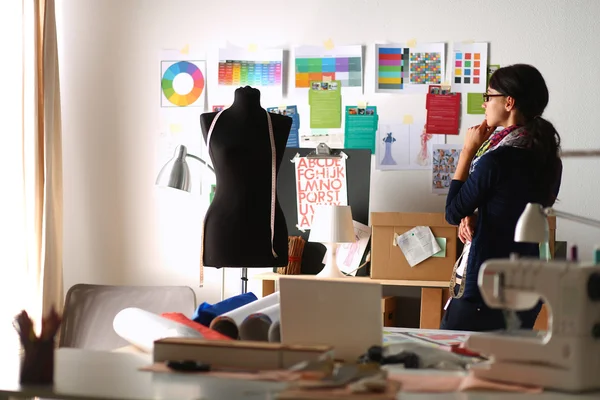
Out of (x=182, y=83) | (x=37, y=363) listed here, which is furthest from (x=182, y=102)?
(x=37, y=363)

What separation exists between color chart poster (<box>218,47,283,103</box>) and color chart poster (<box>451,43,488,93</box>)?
928 mm

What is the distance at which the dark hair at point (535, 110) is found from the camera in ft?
9.31

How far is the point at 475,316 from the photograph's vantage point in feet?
9.36

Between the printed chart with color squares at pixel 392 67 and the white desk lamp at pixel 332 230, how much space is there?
77 cm

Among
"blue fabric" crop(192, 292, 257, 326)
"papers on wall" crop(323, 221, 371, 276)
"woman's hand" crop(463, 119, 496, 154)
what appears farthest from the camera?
"papers on wall" crop(323, 221, 371, 276)

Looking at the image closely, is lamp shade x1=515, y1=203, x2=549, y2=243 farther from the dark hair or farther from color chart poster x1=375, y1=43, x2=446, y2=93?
color chart poster x1=375, y1=43, x2=446, y2=93

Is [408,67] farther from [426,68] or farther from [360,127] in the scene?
[360,127]

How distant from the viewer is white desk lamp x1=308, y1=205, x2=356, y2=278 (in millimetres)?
4148

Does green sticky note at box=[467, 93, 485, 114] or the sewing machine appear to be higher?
green sticky note at box=[467, 93, 485, 114]

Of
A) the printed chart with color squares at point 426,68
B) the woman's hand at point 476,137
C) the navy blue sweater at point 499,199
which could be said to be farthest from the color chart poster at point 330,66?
the navy blue sweater at point 499,199

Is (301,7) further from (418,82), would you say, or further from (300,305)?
(300,305)

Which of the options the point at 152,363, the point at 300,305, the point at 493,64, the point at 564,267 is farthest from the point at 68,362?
the point at 493,64

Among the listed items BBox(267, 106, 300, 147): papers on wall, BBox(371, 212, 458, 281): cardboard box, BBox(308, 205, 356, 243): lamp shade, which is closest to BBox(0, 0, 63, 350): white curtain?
BBox(267, 106, 300, 147): papers on wall

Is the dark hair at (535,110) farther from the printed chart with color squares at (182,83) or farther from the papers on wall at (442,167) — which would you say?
the printed chart with color squares at (182,83)
